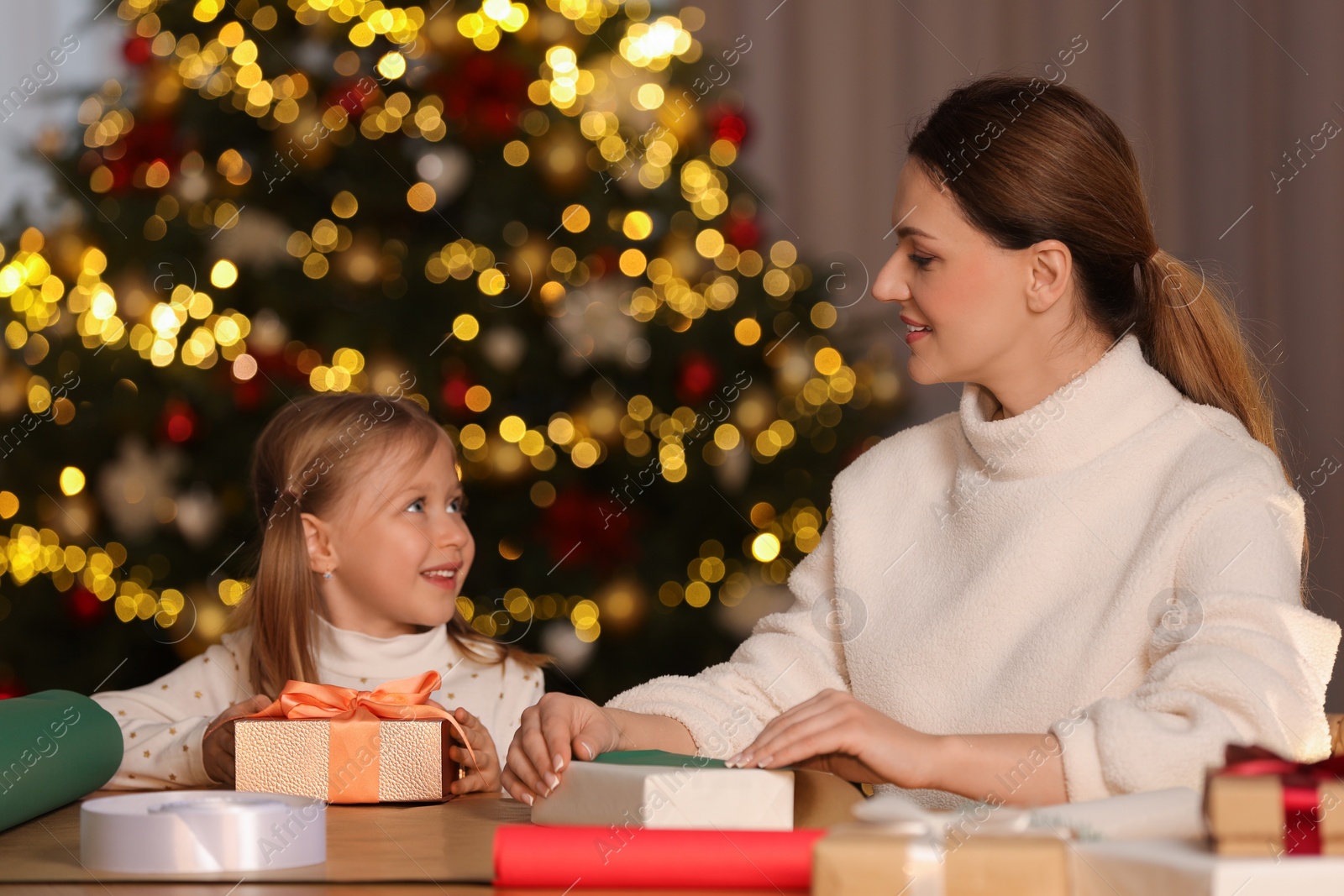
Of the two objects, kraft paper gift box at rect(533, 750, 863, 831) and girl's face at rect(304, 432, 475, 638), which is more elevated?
girl's face at rect(304, 432, 475, 638)

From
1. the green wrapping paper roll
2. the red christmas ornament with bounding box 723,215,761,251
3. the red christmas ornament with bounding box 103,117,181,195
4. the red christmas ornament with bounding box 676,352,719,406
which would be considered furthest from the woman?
the red christmas ornament with bounding box 103,117,181,195

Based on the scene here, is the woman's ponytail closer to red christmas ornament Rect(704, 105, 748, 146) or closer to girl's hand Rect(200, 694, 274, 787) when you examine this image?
girl's hand Rect(200, 694, 274, 787)

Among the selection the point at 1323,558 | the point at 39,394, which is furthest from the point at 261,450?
the point at 1323,558

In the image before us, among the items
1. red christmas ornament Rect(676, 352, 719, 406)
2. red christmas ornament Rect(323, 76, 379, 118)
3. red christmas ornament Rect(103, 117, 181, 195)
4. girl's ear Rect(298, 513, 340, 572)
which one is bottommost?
girl's ear Rect(298, 513, 340, 572)

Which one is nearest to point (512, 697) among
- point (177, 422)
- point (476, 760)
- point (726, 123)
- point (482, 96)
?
point (476, 760)

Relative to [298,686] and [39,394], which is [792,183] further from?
[298,686]

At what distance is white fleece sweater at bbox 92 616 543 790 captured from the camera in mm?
1634

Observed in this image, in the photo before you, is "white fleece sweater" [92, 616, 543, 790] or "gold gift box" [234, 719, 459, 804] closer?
"gold gift box" [234, 719, 459, 804]

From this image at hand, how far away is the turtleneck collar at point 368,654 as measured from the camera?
5.44ft

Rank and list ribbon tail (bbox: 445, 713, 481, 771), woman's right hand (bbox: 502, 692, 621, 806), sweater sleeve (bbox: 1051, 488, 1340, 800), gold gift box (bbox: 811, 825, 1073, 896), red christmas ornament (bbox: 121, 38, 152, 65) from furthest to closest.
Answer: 1. red christmas ornament (bbox: 121, 38, 152, 65)
2. ribbon tail (bbox: 445, 713, 481, 771)
3. woman's right hand (bbox: 502, 692, 621, 806)
4. sweater sleeve (bbox: 1051, 488, 1340, 800)
5. gold gift box (bbox: 811, 825, 1073, 896)

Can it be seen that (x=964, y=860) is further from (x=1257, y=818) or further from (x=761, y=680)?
(x=761, y=680)

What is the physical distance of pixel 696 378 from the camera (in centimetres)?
259

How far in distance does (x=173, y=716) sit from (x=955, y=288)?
1071mm

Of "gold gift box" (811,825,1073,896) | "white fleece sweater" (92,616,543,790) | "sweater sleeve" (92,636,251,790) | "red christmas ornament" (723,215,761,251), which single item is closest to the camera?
"gold gift box" (811,825,1073,896)
